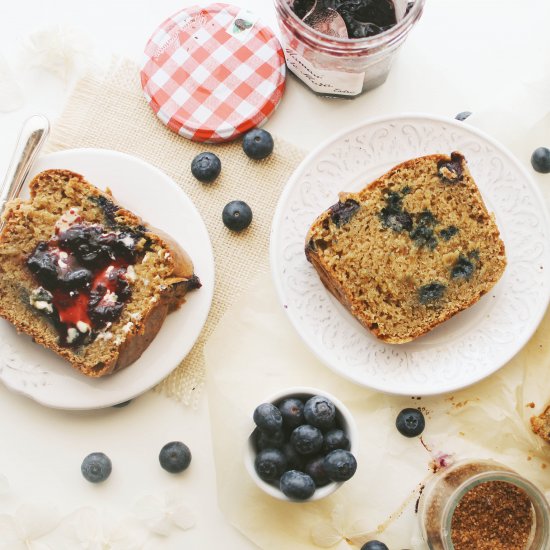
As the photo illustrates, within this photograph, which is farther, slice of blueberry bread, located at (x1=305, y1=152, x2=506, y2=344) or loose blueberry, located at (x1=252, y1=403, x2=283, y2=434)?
slice of blueberry bread, located at (x1=305, y1=152, x2=506, y2=344)

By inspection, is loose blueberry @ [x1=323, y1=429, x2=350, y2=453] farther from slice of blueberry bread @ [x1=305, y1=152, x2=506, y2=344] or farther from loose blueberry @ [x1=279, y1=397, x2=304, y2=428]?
slice of blueberry bread @ [x1=305, y1=152, x2=506, y2=344]

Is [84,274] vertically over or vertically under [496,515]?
over

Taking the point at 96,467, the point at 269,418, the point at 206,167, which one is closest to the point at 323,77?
the point at 206,167

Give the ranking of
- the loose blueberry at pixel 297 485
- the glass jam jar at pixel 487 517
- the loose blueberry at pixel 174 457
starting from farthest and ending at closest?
the loose blueberry at pixel 174 457, the glass jam jar at pixel 487 517, the loose blueberry at pixel 297 485

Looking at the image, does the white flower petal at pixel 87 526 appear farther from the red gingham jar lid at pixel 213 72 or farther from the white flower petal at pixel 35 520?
the red gingham jar lid at pixel 213 72

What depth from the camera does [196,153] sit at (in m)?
2.68

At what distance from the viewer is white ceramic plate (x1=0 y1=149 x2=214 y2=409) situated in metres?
2.47

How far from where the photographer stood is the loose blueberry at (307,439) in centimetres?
230

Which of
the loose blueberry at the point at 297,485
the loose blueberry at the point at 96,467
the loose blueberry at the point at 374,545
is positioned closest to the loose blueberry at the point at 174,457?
the loose blueberry at the point at 96,467

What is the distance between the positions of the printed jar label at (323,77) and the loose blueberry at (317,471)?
122cm

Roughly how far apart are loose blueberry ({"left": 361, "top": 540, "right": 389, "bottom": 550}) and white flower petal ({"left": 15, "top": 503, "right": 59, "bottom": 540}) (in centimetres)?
103

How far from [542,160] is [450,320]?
0.65 m

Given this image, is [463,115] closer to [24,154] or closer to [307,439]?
[307,439]

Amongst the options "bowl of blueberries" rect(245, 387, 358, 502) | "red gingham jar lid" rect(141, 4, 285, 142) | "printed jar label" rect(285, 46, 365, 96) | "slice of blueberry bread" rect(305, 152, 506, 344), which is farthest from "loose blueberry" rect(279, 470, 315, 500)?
"printed jar label" rect(285, 46, 365, 96)
